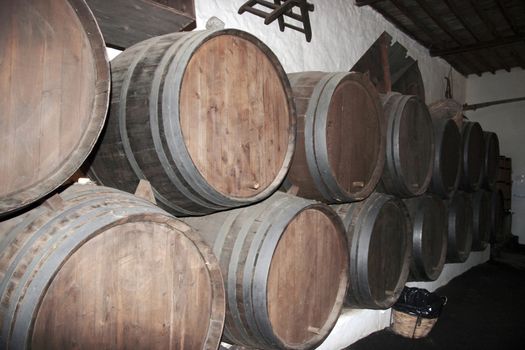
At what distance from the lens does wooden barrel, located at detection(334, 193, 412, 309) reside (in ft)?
9.16

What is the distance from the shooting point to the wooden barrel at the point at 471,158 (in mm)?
4734

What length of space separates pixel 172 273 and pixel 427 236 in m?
3.02

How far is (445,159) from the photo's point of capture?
409 centimetres

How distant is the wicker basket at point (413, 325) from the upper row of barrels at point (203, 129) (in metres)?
1.50

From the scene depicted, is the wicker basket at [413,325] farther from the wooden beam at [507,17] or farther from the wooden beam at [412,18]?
the wooden beam at [507,17]

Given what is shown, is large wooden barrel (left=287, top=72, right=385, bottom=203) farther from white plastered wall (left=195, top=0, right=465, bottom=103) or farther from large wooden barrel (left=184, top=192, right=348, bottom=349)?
white plastered wall (left=195, top=0, right=465, bottom=103)

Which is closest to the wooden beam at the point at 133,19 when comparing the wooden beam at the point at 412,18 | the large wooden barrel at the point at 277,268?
the large wooden barrel at the point at 277,268

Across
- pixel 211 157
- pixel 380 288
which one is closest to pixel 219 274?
pixel 211 157

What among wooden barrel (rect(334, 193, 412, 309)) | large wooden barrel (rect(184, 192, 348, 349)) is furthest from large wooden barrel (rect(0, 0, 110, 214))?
wooden barrel (rect(334, 193, 412, 309))

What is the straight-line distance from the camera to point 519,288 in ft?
18.6

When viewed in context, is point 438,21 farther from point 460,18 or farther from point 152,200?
point 152,200

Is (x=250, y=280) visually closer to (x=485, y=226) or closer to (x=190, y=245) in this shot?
(x=190, y=245)

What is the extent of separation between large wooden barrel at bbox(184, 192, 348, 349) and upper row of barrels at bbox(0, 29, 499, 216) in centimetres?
20

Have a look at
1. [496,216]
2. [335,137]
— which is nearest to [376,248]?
[335,137]
